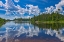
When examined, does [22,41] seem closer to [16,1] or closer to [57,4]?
[16,1]

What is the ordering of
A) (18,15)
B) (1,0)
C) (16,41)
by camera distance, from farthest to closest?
(18,15) < (1,0) < (16,41)

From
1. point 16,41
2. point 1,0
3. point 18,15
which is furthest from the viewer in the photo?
point 18,15

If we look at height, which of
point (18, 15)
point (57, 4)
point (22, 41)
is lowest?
point (22, 41)

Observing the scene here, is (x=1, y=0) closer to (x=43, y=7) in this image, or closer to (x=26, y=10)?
(x=26, y=10)

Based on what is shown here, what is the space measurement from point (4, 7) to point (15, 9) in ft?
1.26

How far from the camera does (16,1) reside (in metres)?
5.39

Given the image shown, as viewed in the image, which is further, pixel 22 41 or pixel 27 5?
pixel 27 5

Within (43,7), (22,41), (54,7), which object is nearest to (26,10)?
(43,7)

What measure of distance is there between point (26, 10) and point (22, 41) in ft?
5.22

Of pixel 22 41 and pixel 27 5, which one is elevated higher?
pixel 27 5

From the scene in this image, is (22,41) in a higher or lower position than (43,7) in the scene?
lower

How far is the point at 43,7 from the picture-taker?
18.0ft

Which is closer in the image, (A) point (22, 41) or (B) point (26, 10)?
(A) point (22, 41)

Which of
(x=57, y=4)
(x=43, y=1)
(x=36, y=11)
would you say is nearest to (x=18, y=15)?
(x=36, y=11)
